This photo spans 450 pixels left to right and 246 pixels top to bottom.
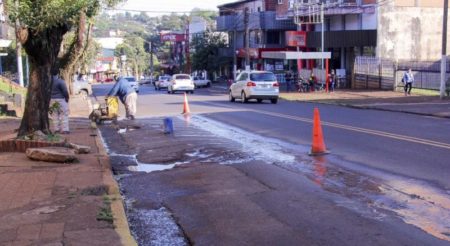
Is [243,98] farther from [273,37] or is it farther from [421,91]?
[273,37]

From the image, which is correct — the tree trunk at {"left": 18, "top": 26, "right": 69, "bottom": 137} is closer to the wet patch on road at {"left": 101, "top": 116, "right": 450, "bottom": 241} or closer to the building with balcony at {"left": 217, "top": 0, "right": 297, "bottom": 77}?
the wet patch on road at {"left": 101, "top": 116, "right": 450, "bottom": 241}

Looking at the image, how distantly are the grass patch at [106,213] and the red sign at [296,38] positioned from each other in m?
46.1

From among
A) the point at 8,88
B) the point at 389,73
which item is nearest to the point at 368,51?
the point at 389,73

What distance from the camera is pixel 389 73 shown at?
135ft

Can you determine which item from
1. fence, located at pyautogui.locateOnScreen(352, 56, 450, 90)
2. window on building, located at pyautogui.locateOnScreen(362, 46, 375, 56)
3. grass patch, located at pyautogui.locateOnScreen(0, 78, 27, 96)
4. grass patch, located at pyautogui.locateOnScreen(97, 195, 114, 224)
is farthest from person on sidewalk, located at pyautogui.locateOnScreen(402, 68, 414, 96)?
grass patch, located at pyautogui.locateOnScreen(97, 195, 114, 224)

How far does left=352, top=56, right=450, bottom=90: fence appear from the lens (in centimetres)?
4003

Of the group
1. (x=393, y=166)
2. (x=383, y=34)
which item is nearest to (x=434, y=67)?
(x=383, y=34)

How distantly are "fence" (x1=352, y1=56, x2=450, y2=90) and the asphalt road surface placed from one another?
960 inches

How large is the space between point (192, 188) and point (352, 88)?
37.8 meters

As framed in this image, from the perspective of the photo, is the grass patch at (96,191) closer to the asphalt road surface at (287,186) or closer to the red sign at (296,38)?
the asphalt road surface at (287,186)

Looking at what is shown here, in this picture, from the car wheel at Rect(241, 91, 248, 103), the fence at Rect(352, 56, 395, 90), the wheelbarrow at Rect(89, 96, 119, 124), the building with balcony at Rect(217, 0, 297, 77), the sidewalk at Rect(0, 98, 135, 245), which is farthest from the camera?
the building with balcony at Rect(217, 0, 297, 77)

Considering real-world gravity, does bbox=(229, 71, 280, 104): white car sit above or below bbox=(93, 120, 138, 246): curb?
above

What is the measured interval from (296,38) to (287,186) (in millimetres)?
44969

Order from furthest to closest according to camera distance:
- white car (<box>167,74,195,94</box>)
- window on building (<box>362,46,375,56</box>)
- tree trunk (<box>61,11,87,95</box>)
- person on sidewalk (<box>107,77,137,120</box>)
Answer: white car (<box>167,74,195,94</box>) < window on building (<box>362,46,375,56</box>) < tree trunk (<box>61,11,87,95</box>) < person on sidewalk (<box>107,77,137,120</box>)
